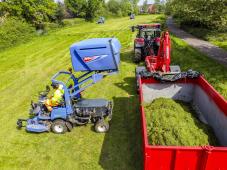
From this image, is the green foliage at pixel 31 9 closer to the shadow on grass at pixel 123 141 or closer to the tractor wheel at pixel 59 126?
the shadow on grass at pixel 123 141

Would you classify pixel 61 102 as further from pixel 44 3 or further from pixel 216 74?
pixel 44 3

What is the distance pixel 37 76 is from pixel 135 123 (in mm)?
8576

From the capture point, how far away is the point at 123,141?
748cm

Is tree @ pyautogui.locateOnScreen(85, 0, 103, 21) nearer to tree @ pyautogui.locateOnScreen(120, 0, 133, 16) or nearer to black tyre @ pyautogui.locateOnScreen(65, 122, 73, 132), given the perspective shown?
tree @ pyautogui.locateOnScreen(120, 0, 133, 16)

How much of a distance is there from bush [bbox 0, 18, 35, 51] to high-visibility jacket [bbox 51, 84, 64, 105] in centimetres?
1947

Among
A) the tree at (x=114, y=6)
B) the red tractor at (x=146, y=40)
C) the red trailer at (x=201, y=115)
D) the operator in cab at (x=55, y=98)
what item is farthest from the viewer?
the tree at (x=114, y=6)

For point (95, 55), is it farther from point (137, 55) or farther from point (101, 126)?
point (137, 55)

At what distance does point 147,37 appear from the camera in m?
14.6

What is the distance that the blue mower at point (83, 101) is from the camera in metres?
7.42

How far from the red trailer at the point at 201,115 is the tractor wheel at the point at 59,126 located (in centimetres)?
262

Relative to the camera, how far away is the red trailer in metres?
4.44

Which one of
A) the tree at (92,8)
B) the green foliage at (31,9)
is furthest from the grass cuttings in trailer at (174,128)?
the tree at (92,8)

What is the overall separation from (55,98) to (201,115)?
175 inches

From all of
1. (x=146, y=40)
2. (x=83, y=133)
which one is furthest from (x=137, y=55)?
(x=83, y=133)
